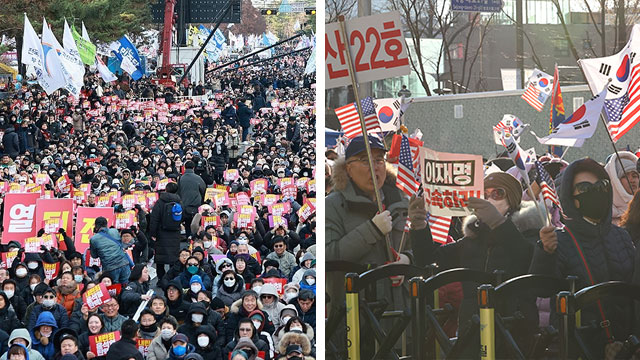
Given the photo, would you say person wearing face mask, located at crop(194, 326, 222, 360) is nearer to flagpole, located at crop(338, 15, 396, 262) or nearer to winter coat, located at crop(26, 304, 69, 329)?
winter coat, located at crop(26, 304, 69, 329)

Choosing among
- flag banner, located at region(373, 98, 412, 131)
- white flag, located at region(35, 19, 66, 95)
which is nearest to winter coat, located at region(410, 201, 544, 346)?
flag banner, located at region(373, 98, 412, 131)

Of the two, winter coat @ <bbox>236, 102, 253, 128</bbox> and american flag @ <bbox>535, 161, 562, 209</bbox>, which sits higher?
american flag @ <bbox>535, 161, 562, 209</bbox>

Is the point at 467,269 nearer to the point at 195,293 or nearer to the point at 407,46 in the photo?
the point at 407,46

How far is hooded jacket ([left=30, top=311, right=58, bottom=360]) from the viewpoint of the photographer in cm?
816

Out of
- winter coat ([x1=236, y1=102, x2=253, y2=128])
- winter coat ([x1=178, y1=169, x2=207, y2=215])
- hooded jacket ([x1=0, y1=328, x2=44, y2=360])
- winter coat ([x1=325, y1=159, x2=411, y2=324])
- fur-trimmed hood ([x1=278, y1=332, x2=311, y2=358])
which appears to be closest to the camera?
winter coat ([x1=325, y1=159, x2=411, y2=324])

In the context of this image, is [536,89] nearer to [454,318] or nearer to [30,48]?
[454,318]

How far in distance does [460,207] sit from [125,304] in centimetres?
513

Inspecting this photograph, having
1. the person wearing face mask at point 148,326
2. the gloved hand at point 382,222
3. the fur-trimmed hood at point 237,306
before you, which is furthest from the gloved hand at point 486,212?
the person wearing face mask at point 148,326

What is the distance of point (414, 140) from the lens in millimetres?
4891

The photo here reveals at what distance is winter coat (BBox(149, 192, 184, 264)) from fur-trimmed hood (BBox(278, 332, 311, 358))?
4.61 metres

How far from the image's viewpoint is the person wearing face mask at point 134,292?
9125 mm

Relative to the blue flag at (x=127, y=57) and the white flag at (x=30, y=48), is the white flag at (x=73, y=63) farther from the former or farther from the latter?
the blue flag at (x=127, y=57)

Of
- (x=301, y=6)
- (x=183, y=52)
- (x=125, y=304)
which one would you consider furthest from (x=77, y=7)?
(x=125, y=304)

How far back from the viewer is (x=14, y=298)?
9336 millimetres
